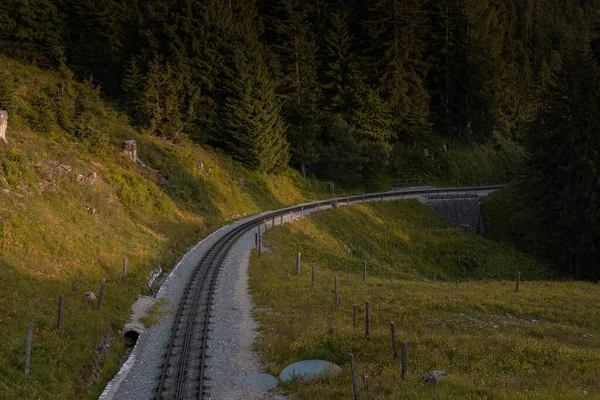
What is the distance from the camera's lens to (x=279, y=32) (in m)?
57.9

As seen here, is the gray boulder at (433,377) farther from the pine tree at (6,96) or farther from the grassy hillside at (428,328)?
the pine tree at (6,96)

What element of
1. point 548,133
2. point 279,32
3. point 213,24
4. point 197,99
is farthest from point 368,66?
point 548,133

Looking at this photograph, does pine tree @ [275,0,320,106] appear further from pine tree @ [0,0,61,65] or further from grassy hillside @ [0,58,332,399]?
pine tree @ [0,0,61,65]

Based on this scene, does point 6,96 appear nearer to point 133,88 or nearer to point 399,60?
point 133,88

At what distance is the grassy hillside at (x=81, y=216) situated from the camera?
42.6 ft

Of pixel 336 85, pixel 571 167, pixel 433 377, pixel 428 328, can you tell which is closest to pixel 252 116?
pixel 336 85

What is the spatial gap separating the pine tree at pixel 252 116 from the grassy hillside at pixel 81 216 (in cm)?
227

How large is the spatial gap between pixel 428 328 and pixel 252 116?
37.0 meters

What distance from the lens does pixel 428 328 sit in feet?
52.7

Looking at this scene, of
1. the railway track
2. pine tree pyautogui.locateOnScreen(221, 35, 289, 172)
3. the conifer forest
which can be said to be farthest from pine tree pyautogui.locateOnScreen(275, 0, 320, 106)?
the railway track

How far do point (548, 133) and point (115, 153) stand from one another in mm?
36631

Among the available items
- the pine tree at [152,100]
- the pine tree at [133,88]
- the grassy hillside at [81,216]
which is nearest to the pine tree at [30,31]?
the grassy hillside at [81,216]

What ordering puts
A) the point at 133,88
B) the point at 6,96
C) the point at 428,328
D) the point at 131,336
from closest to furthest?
the point at 428,328 < the point at 131,336 < the point at 6,96 < the point at 133,88

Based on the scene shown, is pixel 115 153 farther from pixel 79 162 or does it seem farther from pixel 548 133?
pixel 548 133
